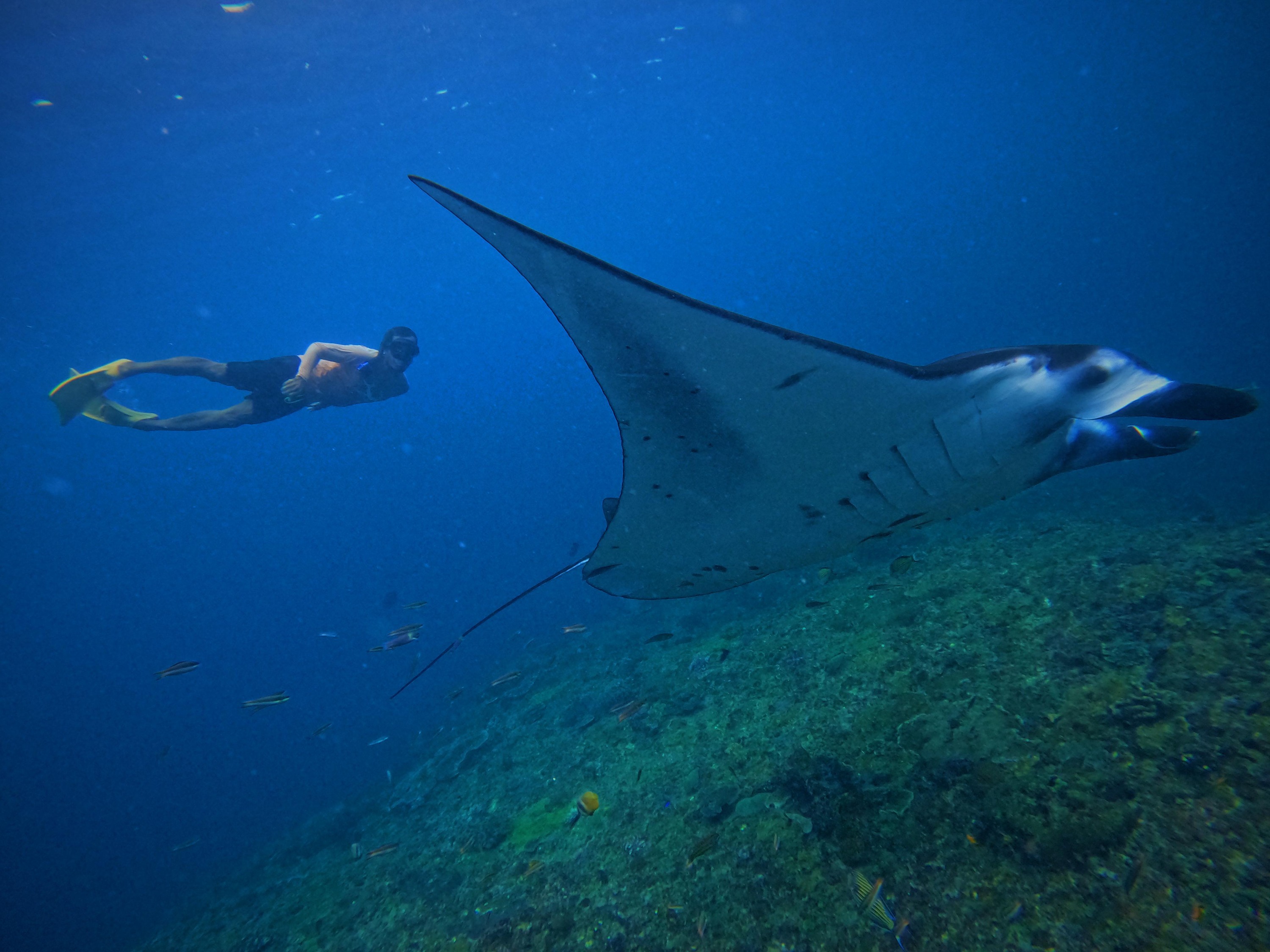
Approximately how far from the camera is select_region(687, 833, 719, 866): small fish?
2493 millimetres

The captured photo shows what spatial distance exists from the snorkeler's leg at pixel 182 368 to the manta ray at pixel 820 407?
8641 mm

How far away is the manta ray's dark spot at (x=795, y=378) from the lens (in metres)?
1.59

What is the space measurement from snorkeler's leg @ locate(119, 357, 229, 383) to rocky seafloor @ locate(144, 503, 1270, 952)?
719 cm

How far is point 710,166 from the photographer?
47031 millimetres

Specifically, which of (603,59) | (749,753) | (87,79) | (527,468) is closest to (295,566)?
(527,468)

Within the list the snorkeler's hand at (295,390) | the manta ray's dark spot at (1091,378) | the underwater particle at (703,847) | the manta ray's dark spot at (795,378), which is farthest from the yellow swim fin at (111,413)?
the manta ray's dark spot at (1091,378)

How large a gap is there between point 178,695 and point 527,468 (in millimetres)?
45276

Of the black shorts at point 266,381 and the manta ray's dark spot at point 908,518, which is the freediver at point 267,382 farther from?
the manta ray's dark spot at point 908,518

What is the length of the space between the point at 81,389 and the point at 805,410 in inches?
451

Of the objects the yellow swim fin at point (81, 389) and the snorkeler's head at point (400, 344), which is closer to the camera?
the snorkeler's head at point (400, 344)

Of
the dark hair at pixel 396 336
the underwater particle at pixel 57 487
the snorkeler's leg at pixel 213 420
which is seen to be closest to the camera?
the dark hair at pixel 396 336

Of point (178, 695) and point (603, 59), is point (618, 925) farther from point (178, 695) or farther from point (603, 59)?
point (178, 695)

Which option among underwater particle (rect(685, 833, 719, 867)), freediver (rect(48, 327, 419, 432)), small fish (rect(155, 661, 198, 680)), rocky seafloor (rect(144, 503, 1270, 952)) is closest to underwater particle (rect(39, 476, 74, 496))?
freediver (rect(48, 327, 419, 432))

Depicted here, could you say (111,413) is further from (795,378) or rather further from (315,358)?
(795,378)
